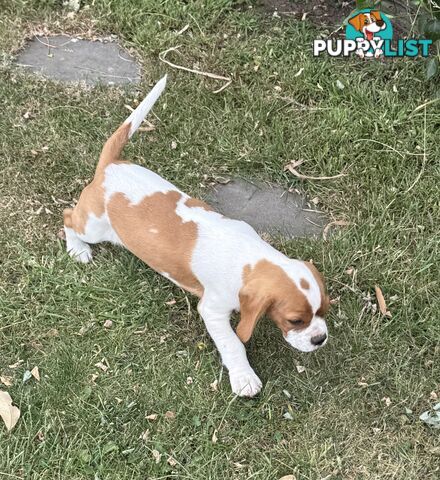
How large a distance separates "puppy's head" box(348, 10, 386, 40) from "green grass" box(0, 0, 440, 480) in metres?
0.27

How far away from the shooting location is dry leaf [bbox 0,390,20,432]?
11.1ft

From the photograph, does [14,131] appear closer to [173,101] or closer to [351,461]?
[173,101]

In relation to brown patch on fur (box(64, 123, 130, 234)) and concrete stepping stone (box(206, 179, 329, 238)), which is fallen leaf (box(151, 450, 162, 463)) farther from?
concrete stepping stone (box(206, 179, 329, 238))

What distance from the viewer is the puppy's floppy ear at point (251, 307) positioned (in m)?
3.00

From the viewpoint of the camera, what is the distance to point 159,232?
3406mm

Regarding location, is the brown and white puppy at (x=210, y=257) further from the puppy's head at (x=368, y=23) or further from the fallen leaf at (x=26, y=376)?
the puppy's head at (x=368, y=23)

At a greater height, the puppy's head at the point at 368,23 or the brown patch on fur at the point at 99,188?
the puppy's head at the point at 368,23

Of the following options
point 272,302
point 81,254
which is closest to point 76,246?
point 81,254

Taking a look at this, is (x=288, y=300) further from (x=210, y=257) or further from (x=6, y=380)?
(x=6, y=380)

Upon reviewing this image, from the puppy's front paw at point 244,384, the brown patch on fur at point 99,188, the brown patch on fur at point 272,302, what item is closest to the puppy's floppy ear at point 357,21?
the brown patch on fur at point 99,188

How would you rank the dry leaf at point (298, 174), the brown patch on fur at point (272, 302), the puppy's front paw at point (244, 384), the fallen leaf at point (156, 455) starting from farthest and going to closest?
1. the dry leaf at point (298, 174)
2. the puppy's front paw at point (244, 384)
3. the fallen leaf at point (156, 455)
4. the brown patch on fur at point (272, 302)

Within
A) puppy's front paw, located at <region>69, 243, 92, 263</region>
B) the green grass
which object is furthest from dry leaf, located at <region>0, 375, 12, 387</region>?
puppy's front paw, located at <region>69, 243, 92, 263</region>

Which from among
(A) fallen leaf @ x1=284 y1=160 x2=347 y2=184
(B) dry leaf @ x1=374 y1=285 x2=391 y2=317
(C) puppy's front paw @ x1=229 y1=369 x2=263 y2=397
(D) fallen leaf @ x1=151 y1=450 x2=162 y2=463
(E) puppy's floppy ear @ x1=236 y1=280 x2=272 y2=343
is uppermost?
(E) puppy's floppy ear @ x1=236 y1=280 x2=272 y2=343

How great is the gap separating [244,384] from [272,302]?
657 millimetres
